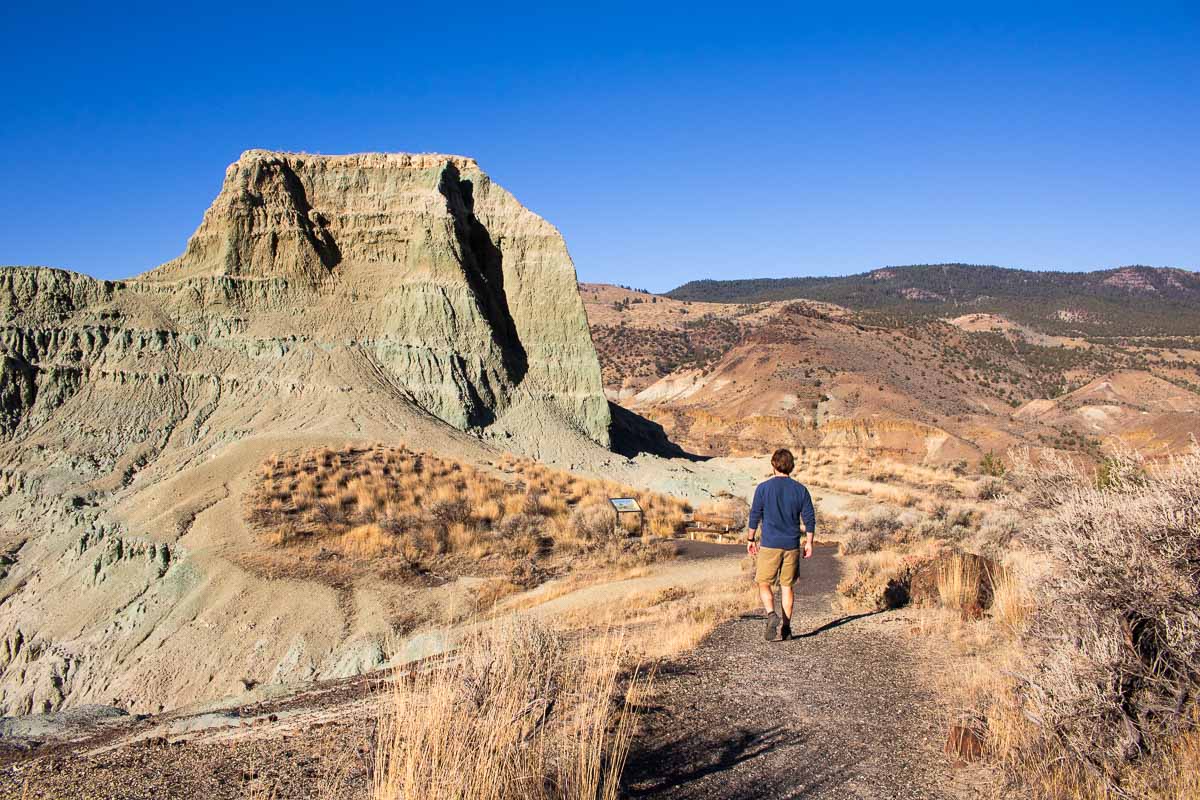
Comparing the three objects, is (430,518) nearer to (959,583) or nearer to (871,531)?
(871,531)

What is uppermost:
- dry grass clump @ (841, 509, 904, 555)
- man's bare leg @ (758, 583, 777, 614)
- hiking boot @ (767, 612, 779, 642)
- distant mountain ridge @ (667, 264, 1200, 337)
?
distant mountain ridge @ (667, 264, 1200, 337)

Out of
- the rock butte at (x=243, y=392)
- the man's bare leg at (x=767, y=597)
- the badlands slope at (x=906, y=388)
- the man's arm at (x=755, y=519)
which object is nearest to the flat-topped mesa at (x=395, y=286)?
the rock butte at (x=243, y=392)

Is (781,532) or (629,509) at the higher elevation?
(781,532)

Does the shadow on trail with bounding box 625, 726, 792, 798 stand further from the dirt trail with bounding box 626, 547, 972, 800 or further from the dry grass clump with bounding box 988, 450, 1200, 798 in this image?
the dry grass clump with bounding box 988, 450, 1200, 798

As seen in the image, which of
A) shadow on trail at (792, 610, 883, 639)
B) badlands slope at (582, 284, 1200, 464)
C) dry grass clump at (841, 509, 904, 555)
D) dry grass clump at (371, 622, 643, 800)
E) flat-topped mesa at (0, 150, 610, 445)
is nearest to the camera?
dry grass clump at (371, 622, 643, 800)

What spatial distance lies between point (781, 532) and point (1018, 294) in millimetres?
148650

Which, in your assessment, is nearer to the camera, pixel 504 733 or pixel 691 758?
pixel 504 733

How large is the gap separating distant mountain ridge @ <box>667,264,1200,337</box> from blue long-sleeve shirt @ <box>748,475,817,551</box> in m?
98.3

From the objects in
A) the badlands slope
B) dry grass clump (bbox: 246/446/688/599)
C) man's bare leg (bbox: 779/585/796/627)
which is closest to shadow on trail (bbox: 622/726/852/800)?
man's bare leg (bbox: 779/585/796/627)

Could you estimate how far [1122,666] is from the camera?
176 inches

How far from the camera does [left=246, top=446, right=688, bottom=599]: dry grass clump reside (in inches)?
640

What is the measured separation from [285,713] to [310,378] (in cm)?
2101

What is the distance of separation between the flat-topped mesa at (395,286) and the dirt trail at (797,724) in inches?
865

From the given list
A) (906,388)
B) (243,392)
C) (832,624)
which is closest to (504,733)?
(832,624)
